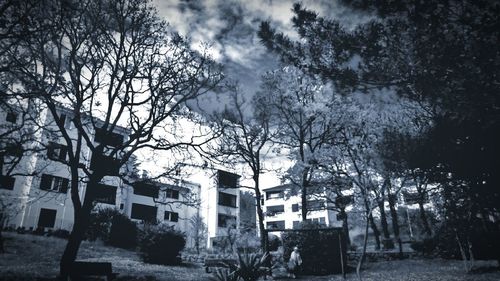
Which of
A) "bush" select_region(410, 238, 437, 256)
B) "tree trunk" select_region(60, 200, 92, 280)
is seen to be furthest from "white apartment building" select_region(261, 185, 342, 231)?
"tree trunk" select_region(60, 200, 92, 280)

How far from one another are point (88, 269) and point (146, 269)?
643cm

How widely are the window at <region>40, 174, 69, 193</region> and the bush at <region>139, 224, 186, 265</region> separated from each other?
17.7 metres

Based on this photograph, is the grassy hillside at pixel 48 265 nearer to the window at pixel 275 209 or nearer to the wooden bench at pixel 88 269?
the wooden bench at pixel 88 269

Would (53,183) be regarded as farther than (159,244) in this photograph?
Yes

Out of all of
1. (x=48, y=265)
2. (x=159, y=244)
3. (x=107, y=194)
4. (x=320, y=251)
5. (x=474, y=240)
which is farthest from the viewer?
(x=107, y=194)

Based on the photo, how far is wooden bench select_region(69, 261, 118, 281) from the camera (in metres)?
8.23

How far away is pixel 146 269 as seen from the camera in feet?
46.9

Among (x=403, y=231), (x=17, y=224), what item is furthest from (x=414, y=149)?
(x=403, y=231)

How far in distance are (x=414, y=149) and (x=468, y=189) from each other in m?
3.18

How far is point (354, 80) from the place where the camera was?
26.1 feet

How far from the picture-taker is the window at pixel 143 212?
39.4m

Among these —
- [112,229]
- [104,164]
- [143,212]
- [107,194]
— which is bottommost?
[112,229]

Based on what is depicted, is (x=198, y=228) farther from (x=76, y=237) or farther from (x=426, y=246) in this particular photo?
(x=76, y=237)

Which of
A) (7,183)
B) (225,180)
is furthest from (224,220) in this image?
(7,183)
